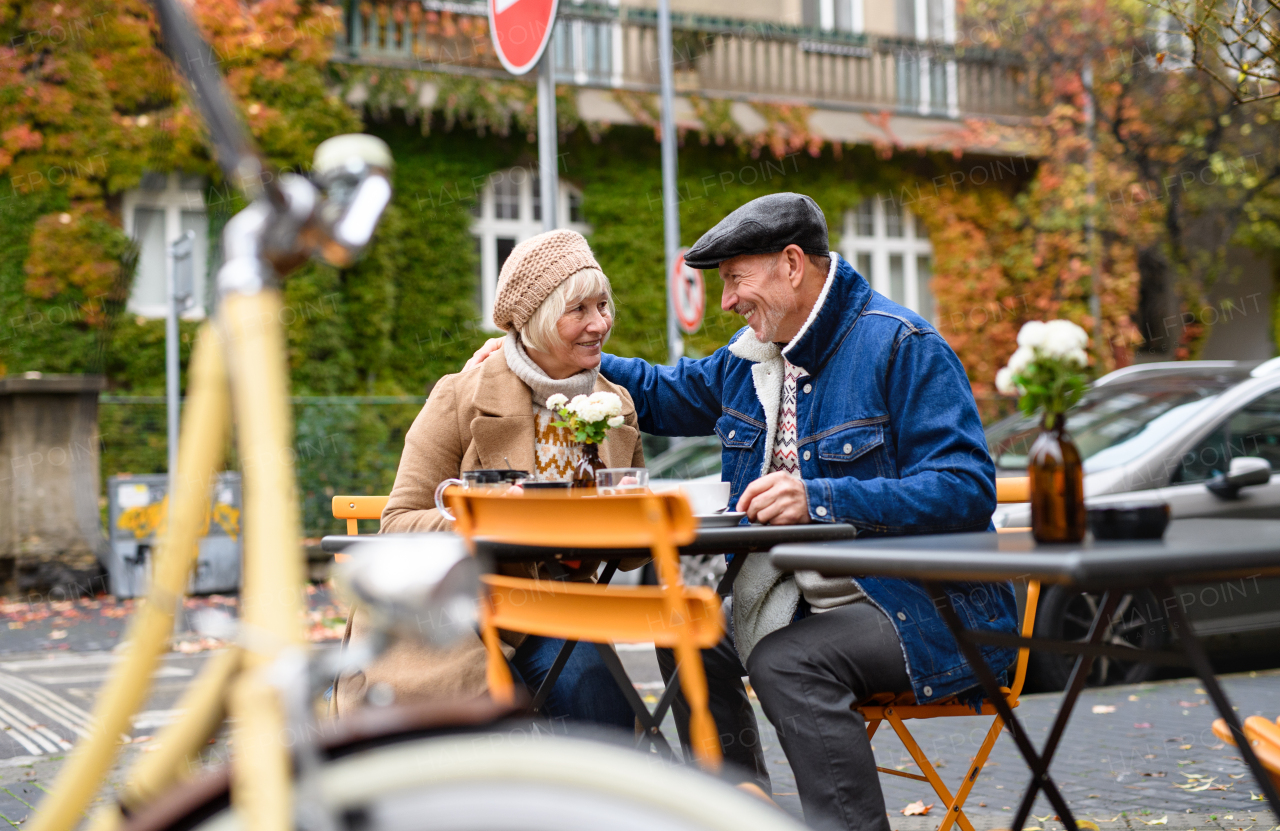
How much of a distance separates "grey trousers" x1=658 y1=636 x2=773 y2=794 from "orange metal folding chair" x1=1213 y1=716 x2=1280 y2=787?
1189 millimetres

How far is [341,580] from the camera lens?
0.93 m

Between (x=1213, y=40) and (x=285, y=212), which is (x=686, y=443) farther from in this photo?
(x=285, y=212)

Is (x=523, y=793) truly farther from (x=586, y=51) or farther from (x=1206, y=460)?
(x=586, y=51)

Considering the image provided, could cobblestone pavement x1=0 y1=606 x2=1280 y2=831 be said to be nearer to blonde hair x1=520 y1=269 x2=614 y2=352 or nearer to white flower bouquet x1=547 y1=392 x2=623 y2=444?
white flower bouquet x1=547 y1=392 x2=623 y2=444

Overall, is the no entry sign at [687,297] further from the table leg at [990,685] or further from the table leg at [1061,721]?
the table leg at [990,685]

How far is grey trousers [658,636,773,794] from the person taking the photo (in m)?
3.31

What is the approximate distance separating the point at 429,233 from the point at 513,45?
10307mm

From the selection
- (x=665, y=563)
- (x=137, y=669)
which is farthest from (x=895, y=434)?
(x=137, y=669)

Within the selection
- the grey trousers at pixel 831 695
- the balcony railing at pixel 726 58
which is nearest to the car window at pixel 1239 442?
the grey trousers at pixel 831 695

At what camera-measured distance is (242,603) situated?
0.97m

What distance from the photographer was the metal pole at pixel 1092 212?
1784 cm

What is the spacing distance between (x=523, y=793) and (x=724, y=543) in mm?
1646

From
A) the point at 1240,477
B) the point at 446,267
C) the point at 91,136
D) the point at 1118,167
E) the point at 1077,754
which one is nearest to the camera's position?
the point at 91,136

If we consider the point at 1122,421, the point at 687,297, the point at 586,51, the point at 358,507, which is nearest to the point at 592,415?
the point at 358,507
